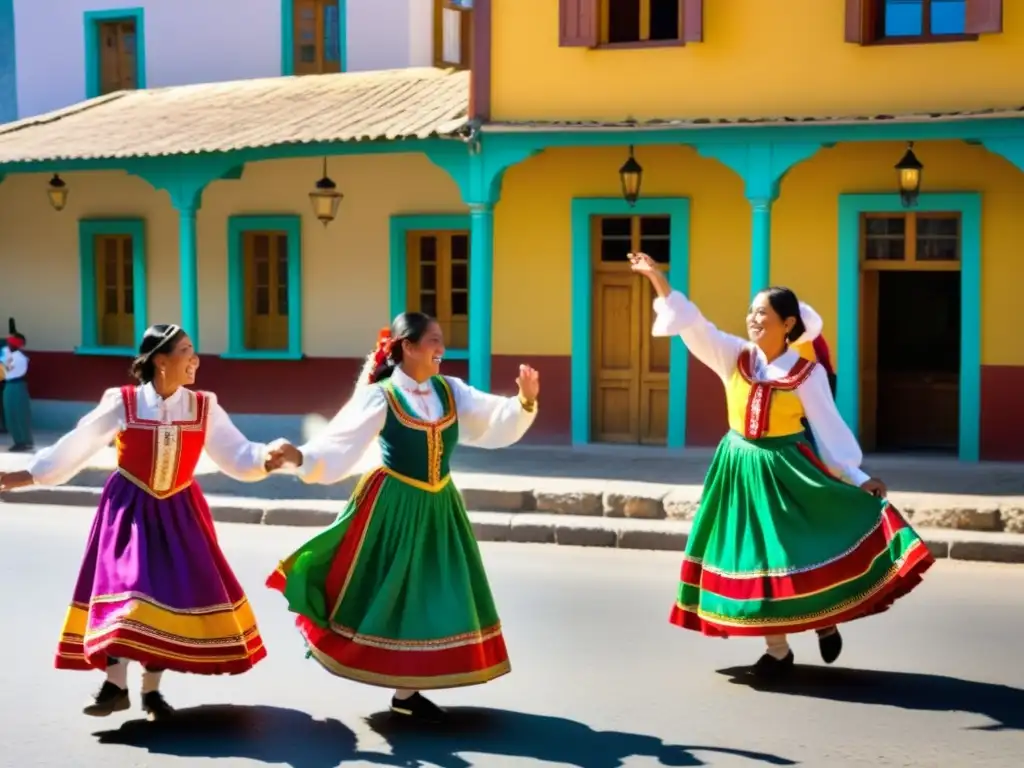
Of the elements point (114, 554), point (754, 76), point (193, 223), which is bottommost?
point (114, 554)

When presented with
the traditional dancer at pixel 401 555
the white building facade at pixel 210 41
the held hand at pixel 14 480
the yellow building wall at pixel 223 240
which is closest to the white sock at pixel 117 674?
the traditional dancer at pixel 401 555

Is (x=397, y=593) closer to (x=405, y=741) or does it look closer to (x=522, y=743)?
(x=405, y=741)

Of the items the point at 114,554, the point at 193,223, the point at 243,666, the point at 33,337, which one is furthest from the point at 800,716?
the point at 33,337

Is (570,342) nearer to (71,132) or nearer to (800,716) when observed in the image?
(71,132)

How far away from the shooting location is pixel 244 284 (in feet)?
64.8

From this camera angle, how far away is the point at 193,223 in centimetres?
1841

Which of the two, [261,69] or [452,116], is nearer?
[452,116]

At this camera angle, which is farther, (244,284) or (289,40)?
(289,40)

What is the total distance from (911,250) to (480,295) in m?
4.02

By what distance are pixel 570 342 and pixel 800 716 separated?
10864 mm

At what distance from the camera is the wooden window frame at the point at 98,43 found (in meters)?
22.4

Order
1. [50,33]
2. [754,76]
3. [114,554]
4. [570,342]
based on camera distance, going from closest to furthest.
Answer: [114,554]
[754,76]
[570,342]
[50,33]

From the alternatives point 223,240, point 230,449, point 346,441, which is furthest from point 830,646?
point 223,240

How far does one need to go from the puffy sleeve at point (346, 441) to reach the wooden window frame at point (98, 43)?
16762 mm
